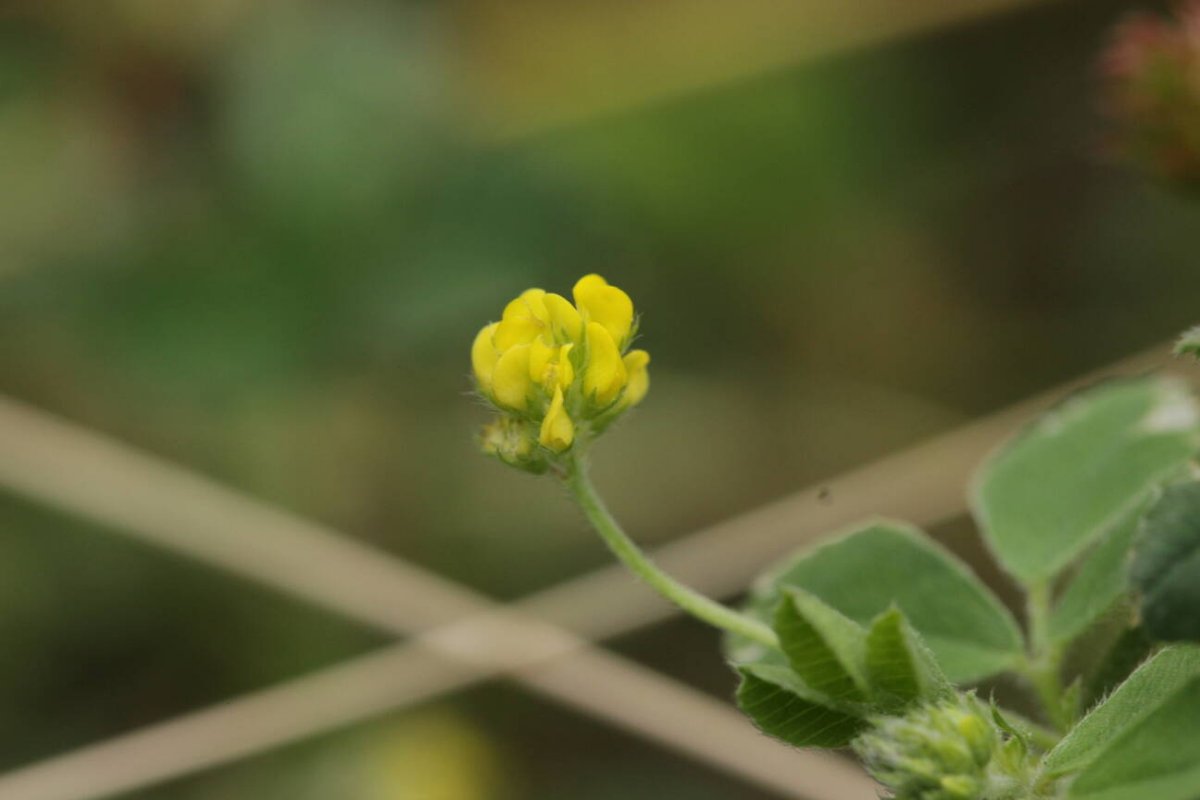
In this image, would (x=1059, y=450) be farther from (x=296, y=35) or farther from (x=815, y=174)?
(x=296, y=35)

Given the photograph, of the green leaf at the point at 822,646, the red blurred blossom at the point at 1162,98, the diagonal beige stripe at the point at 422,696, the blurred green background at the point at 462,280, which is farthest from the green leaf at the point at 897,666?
the blurred green background at the point at 462,280

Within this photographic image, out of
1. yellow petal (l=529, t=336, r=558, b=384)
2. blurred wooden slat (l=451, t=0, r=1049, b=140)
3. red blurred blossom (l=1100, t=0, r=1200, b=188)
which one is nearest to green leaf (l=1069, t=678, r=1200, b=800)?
yellow petal (l=529, t=336, r=558, b=384)

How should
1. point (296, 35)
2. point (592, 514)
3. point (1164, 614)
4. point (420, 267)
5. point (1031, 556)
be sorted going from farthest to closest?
point (296, 35) → point (420, 267) → point (1031, 556) → point (592, 514) → point (1164, 614)

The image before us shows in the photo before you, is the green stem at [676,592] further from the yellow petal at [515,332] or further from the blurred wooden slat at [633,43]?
the blurred wooden slat at [633,43]

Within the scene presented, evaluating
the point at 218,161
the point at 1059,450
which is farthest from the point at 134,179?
the point at 1059,450

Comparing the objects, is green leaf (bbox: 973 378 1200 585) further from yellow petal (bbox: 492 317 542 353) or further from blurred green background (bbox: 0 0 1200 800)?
blurred green background (bbox: 0 0 1200 800)

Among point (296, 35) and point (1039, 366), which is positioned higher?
point (296, 35)

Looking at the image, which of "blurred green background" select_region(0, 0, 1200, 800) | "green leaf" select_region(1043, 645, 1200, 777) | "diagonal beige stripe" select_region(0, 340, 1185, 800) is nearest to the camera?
"green leaf" select_region(1043, 645, 1200, 777)
